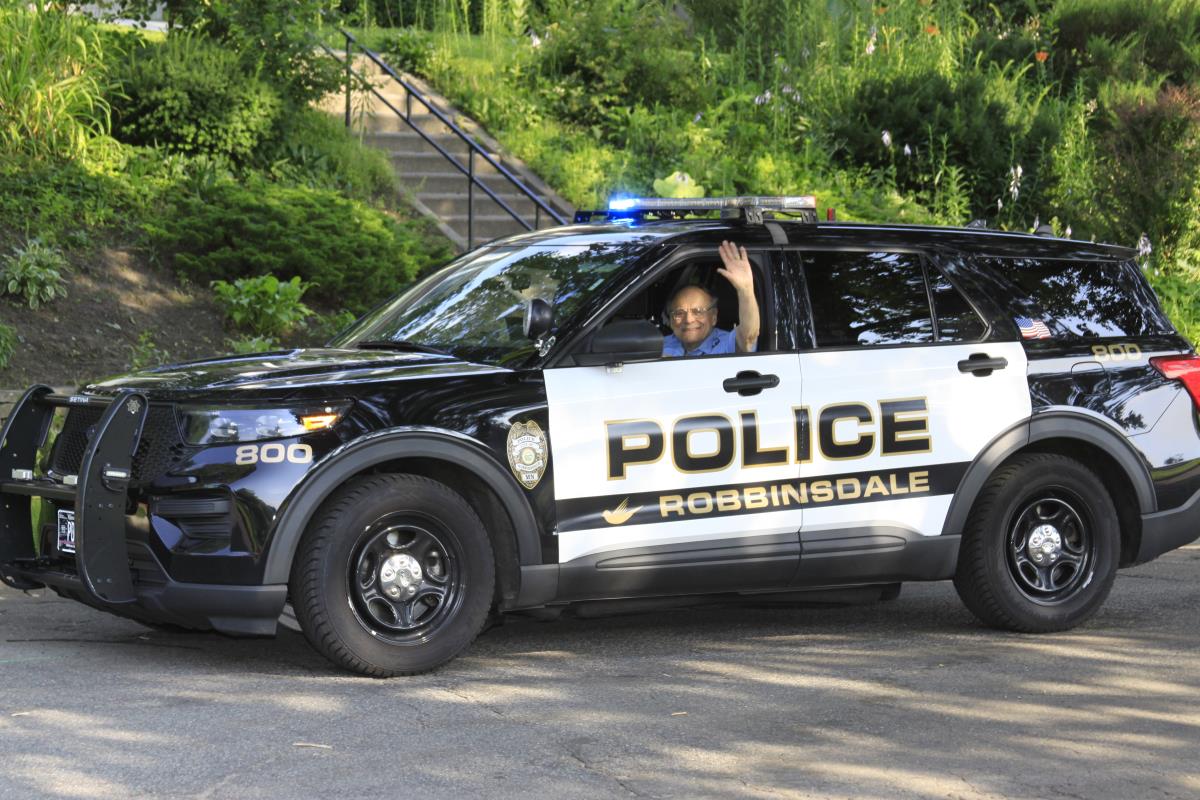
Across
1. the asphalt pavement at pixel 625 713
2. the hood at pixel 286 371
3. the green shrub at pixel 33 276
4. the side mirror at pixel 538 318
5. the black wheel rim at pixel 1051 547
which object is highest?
the green shrub at pixel 33 276

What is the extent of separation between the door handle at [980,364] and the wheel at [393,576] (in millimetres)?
2312

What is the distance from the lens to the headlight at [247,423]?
622 cm

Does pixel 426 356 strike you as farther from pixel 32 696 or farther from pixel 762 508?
pixel 32 696

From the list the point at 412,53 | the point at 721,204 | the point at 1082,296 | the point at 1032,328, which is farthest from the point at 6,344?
the point at 412,53

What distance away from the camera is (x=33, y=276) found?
40.1 feet

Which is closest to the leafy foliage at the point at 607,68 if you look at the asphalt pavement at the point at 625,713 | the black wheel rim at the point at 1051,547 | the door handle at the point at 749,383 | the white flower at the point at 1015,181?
the white flower at the point at 1015,181

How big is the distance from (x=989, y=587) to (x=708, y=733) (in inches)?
88.7

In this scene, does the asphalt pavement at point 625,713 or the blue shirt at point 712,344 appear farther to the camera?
the blue shirt at point 712,344

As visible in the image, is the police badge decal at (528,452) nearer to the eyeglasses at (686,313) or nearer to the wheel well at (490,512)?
the wheel well at (490,512)

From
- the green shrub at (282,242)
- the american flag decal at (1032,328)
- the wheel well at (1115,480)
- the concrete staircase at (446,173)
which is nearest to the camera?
the american flag decal at (1032,328)

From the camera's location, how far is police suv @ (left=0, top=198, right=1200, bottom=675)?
6.27 m

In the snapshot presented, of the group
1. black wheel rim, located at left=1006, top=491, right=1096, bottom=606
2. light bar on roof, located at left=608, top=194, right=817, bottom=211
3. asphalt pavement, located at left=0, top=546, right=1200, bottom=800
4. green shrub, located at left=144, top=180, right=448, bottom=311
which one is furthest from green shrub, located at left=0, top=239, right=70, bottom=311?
black wheel rim, located at left=1006, top=491, right=1096, bottom=606

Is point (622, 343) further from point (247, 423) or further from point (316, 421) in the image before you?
point (247, 423)

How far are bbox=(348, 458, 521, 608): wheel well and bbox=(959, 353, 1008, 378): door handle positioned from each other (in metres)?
2.18
